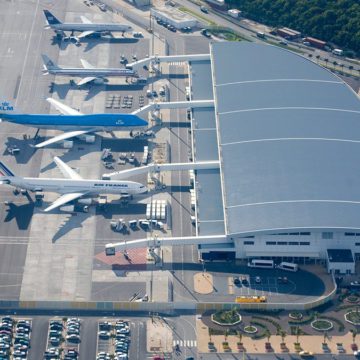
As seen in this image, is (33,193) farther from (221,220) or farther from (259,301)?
(259,301)

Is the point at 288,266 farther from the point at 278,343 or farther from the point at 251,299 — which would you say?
the point at 278,343

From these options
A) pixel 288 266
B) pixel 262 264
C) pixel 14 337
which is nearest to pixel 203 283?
pixel 262 264

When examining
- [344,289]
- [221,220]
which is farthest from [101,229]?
[344,289]

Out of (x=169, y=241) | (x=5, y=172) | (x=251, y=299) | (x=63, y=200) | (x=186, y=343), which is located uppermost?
(x=5, y=172)

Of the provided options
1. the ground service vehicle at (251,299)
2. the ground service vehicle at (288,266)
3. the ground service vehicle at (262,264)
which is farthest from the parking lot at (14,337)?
Answer: the ground service vehicle at (288,266)

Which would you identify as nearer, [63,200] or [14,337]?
[14,337]

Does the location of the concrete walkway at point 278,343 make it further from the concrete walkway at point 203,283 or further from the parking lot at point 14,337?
the parking lot at point 14,337

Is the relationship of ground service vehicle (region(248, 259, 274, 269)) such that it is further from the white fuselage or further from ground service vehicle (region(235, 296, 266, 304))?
the white fuselage
